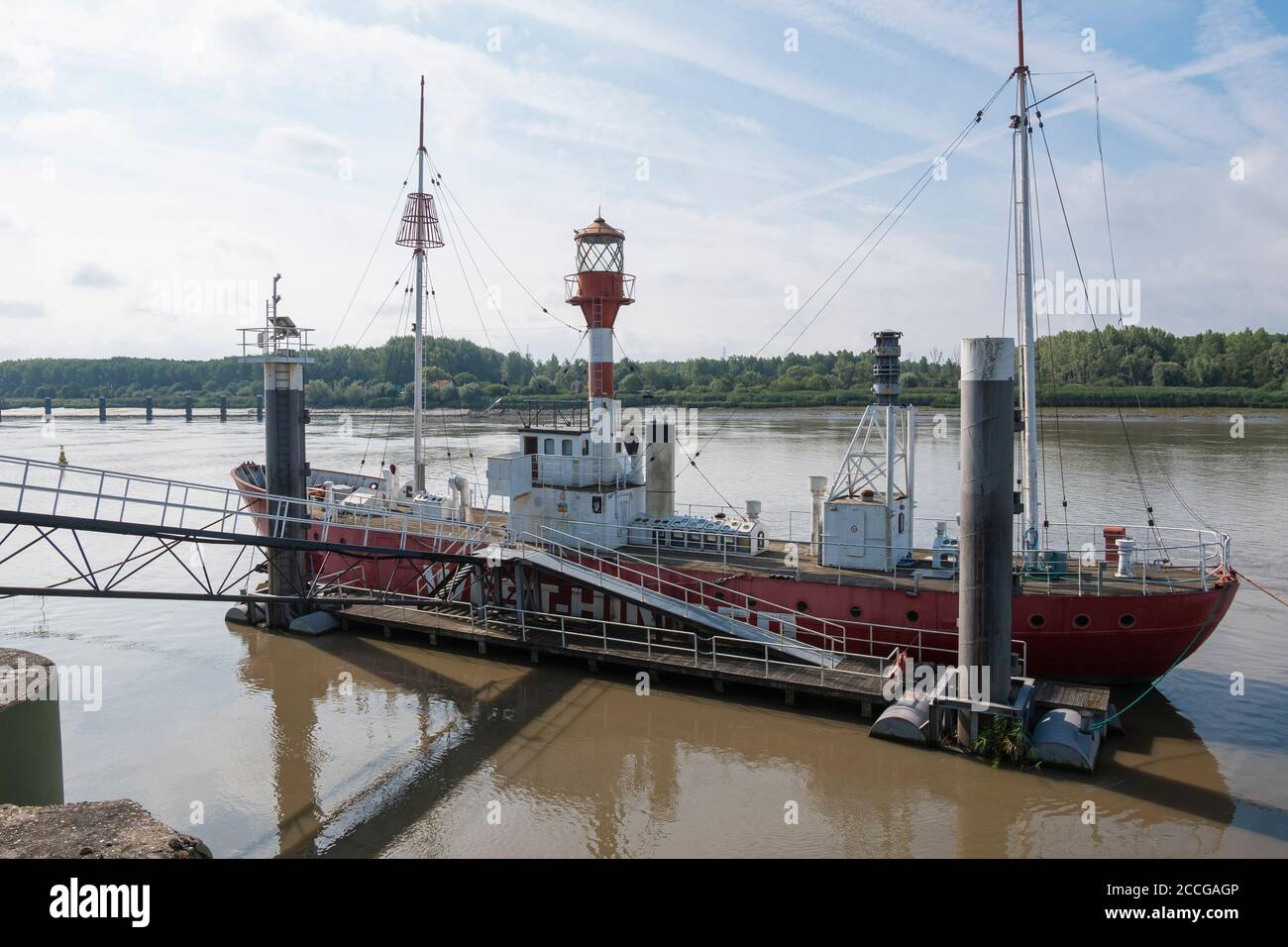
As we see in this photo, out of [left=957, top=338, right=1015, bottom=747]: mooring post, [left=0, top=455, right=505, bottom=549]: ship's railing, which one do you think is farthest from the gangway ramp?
[left=957, top=338, right=1015, bottom=747]: mooring post

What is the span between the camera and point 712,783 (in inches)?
644

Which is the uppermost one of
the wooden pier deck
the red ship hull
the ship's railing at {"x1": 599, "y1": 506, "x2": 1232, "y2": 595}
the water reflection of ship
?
the ship's railing at {"x1": 599, "y1": 506, "x2": 1232, "y2": 595}

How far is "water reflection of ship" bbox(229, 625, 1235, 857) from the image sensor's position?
14273 millimetres

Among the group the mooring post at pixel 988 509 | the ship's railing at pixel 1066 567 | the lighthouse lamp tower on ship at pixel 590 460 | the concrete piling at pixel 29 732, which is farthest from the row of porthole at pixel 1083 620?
the concrete piling at pixel 29 732

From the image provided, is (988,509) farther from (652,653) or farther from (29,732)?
(29,732)

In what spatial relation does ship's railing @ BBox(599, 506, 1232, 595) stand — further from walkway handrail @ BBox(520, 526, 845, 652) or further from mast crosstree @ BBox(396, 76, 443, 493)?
mast crosstree @ BBox(396, 76, 443, 493)

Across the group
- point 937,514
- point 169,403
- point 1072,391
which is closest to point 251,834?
point 937,514

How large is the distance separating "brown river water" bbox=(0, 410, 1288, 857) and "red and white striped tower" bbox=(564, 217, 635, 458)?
348 inches

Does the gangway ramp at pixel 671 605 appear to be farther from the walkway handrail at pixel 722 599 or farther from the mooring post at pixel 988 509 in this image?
the mooring post at pixel 988 509

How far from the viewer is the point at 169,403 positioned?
151750mm

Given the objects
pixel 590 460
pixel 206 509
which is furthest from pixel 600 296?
pixel 206 509
